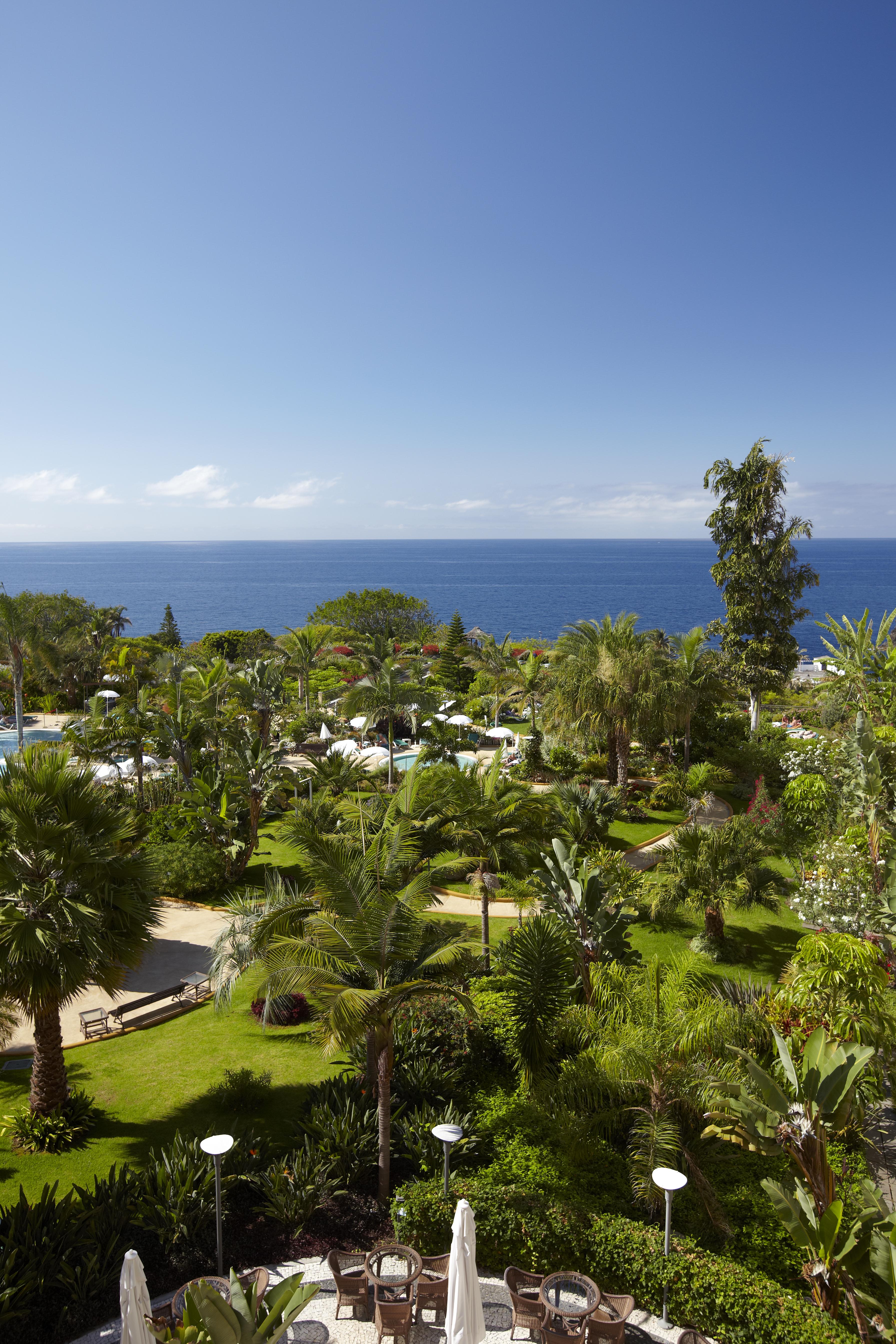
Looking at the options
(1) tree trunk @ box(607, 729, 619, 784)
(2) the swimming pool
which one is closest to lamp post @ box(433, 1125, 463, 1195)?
(1) tree trunk @ box(607, 729, 619, 784)

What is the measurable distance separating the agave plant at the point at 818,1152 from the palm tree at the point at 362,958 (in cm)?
353

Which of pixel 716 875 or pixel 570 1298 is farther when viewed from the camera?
pixel 716 875

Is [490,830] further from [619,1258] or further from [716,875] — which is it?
[619,1258]

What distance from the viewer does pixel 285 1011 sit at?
14.1 meters

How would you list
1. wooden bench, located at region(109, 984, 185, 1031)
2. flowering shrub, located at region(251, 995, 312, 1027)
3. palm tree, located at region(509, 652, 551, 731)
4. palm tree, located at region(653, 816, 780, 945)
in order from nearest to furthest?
wooden bench, located at region(109, 984, 185, 1031) → flowering shrub, located at region(251, 995, 312, 1027) → palm tree, located at region(653, 816, 780, 945) → palm tree, located at region(509, 652, 551, 731)

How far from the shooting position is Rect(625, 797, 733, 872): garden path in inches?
792

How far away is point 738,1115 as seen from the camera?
856 centimetres

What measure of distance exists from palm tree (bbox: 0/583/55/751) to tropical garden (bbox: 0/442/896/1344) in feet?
51.2

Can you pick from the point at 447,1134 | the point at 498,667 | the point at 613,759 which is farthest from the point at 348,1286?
the point at 498,667

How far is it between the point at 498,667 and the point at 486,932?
22.3 meters

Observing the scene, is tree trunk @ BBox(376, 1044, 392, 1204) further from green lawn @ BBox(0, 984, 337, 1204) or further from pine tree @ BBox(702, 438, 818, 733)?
pine tree @ BBox(702, 438, 818, 733)

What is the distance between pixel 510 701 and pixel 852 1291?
31921 millimetres

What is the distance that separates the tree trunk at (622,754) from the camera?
2623cm

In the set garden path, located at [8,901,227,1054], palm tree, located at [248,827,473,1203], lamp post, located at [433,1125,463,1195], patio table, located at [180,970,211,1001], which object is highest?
palm tree, located at [248,827,473,1203]
